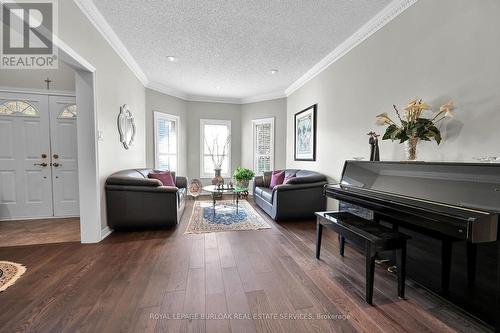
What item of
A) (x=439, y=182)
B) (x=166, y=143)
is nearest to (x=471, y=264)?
(x=439, y=182)

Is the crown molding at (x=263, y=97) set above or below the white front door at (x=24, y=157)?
above

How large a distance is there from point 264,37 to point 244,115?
330cm

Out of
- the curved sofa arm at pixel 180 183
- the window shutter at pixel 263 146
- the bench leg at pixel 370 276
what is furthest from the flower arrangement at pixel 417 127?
the curved sofa arm at pixel 180 183

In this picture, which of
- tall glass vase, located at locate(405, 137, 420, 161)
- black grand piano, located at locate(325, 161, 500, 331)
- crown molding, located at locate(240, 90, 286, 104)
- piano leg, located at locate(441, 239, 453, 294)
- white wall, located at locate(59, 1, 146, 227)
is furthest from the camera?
crown molding, located at locate(240, 90, 286, 104)

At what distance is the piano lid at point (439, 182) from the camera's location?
4.54 feet

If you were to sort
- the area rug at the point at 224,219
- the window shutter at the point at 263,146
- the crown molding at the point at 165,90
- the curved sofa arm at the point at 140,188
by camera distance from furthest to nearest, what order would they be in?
the window shutter at the point at 263,146 → the crown molding at the point at 165,90 → the area rug at the point at 224,219 → the curved sofa arm at the point at 140,188

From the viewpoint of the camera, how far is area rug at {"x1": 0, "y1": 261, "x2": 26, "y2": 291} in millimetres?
1897

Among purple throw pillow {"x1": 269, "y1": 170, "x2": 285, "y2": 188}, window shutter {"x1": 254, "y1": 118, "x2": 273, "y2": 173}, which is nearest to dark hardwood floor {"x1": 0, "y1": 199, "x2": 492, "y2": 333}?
purple throw pillow {"x1": 269, "y1": 170, "x2": 285, "y2": 188}

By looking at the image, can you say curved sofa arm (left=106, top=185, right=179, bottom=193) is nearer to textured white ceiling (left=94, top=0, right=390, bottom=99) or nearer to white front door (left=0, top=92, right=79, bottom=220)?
white front door (left=0, top=92, right=79, bottom=220)

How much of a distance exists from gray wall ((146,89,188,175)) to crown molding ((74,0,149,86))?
0.91 meters

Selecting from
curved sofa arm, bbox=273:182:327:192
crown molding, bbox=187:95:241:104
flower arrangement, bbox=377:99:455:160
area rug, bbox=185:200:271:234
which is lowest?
area rug, bbox=185:200:271:234

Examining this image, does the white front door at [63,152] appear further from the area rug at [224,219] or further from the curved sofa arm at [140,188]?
the area rug at [224,219]

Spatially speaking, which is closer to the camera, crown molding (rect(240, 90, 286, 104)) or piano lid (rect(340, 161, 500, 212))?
piano lid (rect(340, 161, 500, 212))

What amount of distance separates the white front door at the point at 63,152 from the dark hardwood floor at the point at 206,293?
1.40 metres
